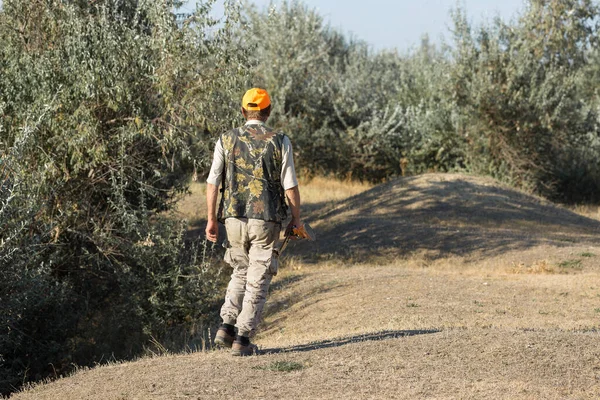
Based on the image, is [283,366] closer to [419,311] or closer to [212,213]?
[212,213]

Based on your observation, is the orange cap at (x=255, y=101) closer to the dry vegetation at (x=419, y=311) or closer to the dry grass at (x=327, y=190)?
the dry vegetation at (x=419, y=311)

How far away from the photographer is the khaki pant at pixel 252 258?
20.6ft

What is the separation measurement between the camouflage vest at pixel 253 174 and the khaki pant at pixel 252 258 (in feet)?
0.26

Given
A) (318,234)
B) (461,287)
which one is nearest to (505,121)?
(318,234)

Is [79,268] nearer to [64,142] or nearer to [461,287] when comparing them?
[64,142]

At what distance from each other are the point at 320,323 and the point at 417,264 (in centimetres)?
446

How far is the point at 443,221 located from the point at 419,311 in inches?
292

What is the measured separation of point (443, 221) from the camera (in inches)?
659

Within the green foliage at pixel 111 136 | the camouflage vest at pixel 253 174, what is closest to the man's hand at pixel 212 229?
the camouflage vest at pixel 253 174

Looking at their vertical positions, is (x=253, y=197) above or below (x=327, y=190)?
above

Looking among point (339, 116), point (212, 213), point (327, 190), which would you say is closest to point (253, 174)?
point (212, 213)

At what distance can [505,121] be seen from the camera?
2192 centimetres

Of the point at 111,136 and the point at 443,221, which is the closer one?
the point at 111,136

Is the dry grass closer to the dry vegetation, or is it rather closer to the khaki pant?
the dry vegetation
